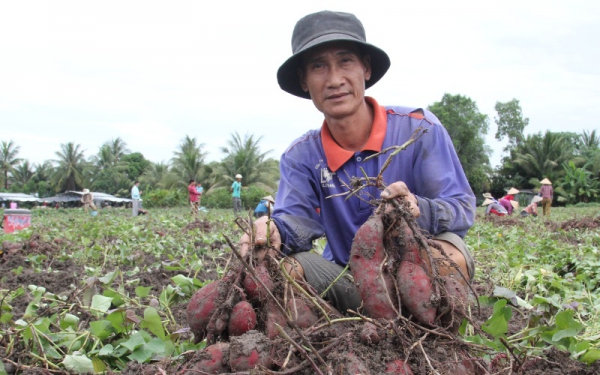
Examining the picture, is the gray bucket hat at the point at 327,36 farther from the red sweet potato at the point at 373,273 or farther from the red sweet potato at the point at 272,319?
the red sweet potato at the point at 272,319

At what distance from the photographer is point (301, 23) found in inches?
89.3

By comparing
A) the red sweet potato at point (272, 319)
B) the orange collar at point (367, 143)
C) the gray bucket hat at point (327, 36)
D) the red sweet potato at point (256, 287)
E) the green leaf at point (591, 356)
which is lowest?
the green leaf at point (591, 356)

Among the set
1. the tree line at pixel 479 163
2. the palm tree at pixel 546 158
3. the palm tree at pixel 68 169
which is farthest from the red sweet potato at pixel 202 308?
the palm tree at pixel 68 169

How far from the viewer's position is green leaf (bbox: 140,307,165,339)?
2.05m

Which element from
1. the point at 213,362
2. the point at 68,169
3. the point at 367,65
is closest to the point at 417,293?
the point at 213,362

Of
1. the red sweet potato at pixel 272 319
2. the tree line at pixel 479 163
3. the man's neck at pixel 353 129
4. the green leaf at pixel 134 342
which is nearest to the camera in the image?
the red sweet potato at pixel 272 319

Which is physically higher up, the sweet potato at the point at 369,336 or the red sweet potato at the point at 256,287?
the red sweet potato at the point at 256,287

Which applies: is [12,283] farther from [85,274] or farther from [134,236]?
[134,236]

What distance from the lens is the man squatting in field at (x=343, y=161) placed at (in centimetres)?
204

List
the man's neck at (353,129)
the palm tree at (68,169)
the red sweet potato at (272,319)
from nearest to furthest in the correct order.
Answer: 1. the red sweet potato at (272,319)
2. the man's neck at (353,129)
3. the palm tree at (68,169)

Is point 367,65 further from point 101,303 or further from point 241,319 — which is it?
point 101,303

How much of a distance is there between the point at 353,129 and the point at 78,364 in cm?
147

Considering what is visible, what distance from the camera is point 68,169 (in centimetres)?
4659

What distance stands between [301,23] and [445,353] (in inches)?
59.8
